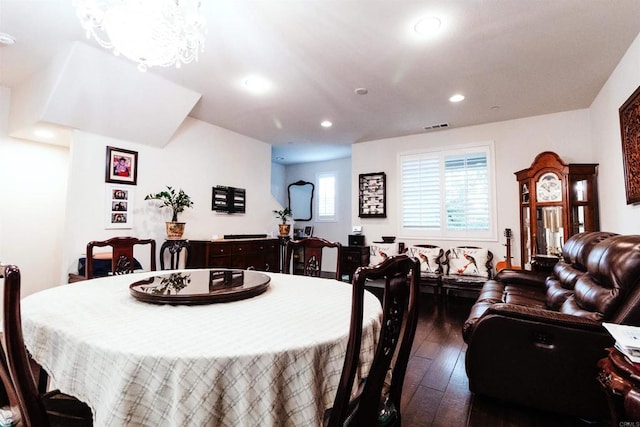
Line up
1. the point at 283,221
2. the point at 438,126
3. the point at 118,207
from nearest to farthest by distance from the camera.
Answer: the point at 118,207, the point at 438,126, the point at 283,221

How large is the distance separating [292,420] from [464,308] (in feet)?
12.7

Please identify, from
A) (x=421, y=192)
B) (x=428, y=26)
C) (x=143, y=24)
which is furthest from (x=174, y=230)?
(x=421, y=192)

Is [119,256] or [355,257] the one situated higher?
[119,256]

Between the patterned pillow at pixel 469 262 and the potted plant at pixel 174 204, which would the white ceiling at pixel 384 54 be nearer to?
the potted plant at pixel 174 204

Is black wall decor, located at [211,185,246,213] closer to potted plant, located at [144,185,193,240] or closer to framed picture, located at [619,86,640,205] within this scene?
potted plant, located at [144,185,193,240]

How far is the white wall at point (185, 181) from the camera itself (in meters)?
3.30

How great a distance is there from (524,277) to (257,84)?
11.6 ft

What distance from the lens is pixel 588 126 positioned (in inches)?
155

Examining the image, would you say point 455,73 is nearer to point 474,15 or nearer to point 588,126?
point 474,15

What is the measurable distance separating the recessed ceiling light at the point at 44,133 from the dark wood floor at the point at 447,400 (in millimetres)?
4462

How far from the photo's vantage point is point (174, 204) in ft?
12.9

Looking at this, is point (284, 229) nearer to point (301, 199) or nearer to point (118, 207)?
point (301, 199)

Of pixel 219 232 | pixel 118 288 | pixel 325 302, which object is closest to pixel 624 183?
pixel 325 302

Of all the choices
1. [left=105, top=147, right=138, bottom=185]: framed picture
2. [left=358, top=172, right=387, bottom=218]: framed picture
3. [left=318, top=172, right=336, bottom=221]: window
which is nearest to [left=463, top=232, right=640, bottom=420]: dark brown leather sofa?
[left=358, top=172, right=387, bottom=218]: framed picture
